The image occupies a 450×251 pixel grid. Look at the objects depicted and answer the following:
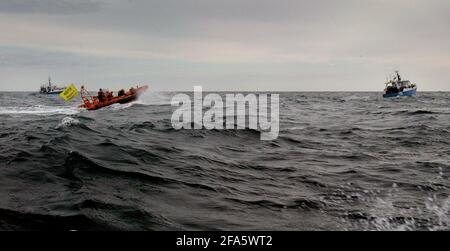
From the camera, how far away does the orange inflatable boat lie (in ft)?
128

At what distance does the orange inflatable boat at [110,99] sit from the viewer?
39062mm

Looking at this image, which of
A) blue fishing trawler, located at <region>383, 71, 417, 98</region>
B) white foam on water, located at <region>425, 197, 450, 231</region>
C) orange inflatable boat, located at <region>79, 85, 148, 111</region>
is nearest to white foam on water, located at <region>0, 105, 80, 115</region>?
orange inflatable boat, located at <region>79, 85, 148, 111</region>

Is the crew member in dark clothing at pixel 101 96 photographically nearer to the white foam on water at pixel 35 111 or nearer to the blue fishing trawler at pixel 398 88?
the white foam on water at pixel 35 111

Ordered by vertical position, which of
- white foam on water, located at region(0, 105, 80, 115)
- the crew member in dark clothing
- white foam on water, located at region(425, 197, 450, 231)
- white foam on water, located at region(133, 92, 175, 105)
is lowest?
white foam on water, located at region(425, 197, 450, 231)

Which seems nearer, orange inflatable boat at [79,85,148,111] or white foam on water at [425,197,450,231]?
white foam on water at [425,197,450,231]

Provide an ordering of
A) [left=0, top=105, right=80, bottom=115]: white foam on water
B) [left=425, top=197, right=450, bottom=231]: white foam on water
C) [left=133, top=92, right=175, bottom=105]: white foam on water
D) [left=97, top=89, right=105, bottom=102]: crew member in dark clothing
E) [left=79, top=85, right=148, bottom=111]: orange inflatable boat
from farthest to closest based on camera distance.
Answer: [left=133, top=92, right=175, bottom=105]: white foam on water, [left=97, top=89, right=105, bottom=102]: crew member in dark clothing, [left=79, top=85, right=148, bottom=111]: orange inflatable boat, [left=0, top=105, right=80, bottom=115]: white foam on water, [left=425, top=197, right=450, bottom=231]: white foam on water

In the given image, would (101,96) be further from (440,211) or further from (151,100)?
(440,211)

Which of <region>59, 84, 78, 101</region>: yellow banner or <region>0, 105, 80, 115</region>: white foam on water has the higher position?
<region>59, 84, 78, 101</region>: yellow banner

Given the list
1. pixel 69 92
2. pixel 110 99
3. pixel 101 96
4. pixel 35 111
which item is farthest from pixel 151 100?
pixel 35 111

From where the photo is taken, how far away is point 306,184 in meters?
9.22

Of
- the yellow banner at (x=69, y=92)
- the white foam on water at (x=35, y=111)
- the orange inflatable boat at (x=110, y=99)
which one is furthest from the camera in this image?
the orange inflatable boat at (x=110, y=99)

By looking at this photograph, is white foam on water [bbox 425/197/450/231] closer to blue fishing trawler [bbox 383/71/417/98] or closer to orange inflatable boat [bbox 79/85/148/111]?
orange inflatable boat [bbox 79/85/148/111]

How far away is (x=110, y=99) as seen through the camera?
137 ft

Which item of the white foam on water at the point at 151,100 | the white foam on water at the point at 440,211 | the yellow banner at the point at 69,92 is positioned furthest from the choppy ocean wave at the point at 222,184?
the white foam on water at the point at 151,100
